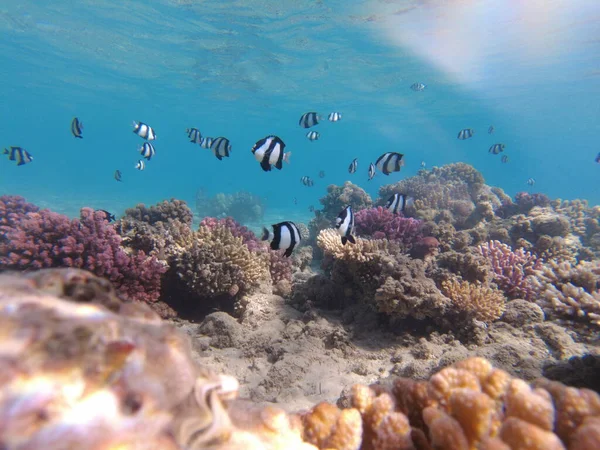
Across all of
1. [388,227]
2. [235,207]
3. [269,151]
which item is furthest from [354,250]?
[235,207]

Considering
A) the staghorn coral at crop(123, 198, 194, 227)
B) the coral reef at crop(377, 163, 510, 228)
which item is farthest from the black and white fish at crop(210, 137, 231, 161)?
the coral reef at crop(377, 163, 510, 228)

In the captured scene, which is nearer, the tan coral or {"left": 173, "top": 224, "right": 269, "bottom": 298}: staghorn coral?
{"left": 173, "top": 224, "right": 269, "bottom": 298}: staghorn coral

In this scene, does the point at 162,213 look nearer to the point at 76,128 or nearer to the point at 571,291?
the point at 76,128

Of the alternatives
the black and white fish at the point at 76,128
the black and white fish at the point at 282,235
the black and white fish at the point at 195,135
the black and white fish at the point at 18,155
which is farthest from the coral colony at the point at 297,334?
the black and white fish at the point at 76,128

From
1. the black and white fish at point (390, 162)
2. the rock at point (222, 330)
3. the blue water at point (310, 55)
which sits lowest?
the rock at point (222, 330)

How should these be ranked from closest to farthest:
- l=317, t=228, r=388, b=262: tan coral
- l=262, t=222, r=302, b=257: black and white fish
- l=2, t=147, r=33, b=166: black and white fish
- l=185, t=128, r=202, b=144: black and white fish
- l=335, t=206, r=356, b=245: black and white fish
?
l=262, t=222, r=302, b=257: black and white fish, l=335, t=206, r=356, b=245: black and white fish, l=317, t=228, r=388, b=262: tan coral, l=2, t=147, r=33, b=166: black and white fish, l=185, t=128, r=202, b=144: black and white fish

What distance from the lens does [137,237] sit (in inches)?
259

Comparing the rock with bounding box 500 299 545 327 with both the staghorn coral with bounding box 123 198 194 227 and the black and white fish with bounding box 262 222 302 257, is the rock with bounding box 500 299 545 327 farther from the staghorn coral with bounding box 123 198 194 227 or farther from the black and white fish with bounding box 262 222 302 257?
the staghorn coral with bounding box 123 198 194 227

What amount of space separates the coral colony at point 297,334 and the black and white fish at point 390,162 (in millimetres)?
1624

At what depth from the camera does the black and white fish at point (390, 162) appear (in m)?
7.21

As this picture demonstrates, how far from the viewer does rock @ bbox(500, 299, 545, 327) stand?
561cm

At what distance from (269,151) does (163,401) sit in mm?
3996

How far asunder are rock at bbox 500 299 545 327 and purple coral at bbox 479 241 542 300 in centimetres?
129

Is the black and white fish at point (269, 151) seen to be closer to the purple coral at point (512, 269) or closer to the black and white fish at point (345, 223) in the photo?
the black and white fish at point (345, 223)
